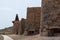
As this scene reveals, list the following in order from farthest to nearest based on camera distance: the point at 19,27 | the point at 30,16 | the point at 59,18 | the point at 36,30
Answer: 1. the point at 19,27
2. the point at 30,16
3. the point at 36,30
4. the point at 59,18

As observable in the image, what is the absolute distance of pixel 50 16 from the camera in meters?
8.46

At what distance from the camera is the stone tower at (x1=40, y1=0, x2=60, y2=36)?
827 cm

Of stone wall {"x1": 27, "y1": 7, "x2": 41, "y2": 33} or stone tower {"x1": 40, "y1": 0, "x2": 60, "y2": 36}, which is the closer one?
stone tower {"x1": 40, "y1": 0, "x2": 60, "y2": 36}

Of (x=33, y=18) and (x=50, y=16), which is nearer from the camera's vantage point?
(x=50, y=16)

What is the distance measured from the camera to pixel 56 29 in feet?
27.0

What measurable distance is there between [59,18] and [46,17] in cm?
60

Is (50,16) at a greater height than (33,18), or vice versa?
(50,16)

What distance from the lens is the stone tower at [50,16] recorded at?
827cm

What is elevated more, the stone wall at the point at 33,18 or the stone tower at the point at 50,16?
the stone tower at the point at 50,16

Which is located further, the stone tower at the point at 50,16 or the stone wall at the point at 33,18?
the stone wall at the point at 33,18

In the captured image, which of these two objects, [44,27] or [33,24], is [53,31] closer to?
[44,27]

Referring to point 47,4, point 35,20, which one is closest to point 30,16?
point 35,20

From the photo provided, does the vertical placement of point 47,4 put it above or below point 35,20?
above

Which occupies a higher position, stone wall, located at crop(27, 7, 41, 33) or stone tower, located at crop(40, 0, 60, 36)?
stone tower, located at crop(40, 0, 60, 36)
